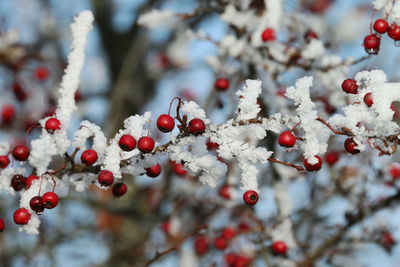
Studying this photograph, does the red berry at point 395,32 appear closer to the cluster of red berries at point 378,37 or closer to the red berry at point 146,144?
the cluster of red berries at point 378,37

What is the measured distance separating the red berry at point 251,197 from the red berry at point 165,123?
0.37 metres

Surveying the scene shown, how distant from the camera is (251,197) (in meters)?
1.51

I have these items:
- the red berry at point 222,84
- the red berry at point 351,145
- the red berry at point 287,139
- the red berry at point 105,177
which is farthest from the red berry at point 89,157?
the red berry at point 222,84

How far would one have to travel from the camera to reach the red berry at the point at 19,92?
177 inches

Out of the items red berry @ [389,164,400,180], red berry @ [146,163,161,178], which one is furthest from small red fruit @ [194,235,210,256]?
red berry @ [146,163,161,178]

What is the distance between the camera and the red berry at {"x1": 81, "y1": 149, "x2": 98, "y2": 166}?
155cm

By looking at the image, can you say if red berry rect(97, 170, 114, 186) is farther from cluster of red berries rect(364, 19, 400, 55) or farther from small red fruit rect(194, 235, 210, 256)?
small red fruit rect(194, 235, 210, 256)

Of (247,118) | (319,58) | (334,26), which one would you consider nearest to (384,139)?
(247,118)

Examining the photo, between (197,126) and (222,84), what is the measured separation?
1.62 meters

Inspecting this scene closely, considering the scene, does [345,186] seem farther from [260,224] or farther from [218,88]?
[218,88]

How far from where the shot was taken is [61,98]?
1.84m

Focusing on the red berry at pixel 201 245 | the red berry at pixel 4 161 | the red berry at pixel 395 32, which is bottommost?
the red berry at pixel 201 245

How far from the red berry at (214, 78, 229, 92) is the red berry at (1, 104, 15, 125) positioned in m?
3.02

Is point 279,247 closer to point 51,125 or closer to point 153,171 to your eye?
point 153,171
